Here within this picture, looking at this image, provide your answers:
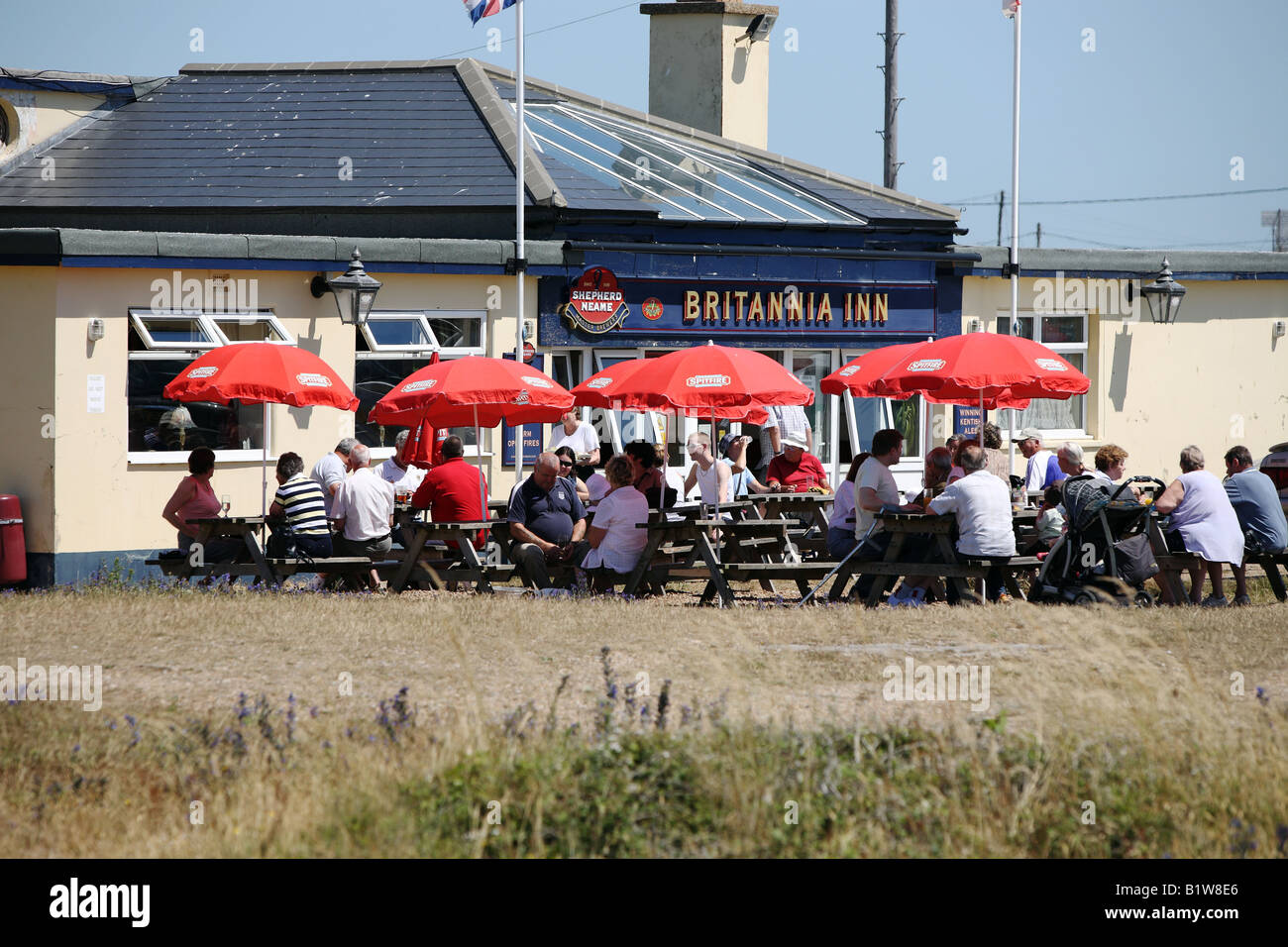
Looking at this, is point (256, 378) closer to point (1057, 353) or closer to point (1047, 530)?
point (1047, 530)

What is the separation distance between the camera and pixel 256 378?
12.0 meters

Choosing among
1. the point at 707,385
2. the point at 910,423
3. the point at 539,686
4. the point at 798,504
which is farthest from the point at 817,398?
the point at 539,686

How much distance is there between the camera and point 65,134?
Result: 1850cm

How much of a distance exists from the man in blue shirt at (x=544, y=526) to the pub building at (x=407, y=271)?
3.06 m

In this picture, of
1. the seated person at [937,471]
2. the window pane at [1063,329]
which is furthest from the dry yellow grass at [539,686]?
the window pane at [1063,329]

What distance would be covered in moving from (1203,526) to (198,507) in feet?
25.5

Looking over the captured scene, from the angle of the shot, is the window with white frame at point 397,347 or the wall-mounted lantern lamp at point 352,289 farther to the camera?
the window with white frame at point 397,347

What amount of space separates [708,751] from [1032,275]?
48.0 feet

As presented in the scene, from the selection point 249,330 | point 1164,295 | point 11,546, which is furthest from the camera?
point 1164,295

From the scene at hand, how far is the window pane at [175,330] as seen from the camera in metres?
14.2

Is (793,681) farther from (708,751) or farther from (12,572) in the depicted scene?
(12,572)

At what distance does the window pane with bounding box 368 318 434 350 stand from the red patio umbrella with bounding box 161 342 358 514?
9.93 feet

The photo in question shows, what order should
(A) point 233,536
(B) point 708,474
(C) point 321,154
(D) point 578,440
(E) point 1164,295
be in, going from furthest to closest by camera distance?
1. (E) point 1164,295
2. (C) point 321,154
3. (D) point 578,440
4. (B) point 708,474
5. (A) point 233,536

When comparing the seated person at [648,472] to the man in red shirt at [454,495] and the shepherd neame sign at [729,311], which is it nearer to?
the man in red shirt at [454,495]
